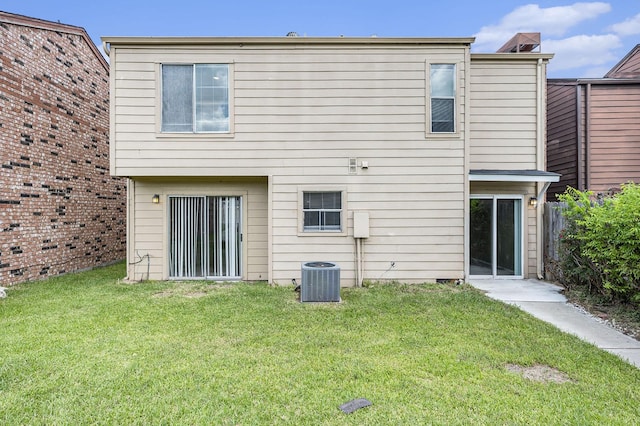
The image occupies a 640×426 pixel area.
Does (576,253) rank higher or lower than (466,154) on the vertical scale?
lower

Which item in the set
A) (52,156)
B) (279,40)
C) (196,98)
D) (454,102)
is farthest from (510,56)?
(52,156)

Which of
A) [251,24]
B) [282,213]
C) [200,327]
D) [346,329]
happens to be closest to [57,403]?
[200,327]

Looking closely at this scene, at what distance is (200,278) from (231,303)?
2.36 meters

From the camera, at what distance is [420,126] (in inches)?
274

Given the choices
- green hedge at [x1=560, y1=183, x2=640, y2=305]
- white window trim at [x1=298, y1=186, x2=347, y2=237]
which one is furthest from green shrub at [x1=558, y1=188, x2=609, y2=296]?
white window trim at [x1=298, y1=186, x2=347, y2=237]

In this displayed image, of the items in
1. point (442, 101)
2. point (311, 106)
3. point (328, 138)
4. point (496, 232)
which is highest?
point (442, 101)

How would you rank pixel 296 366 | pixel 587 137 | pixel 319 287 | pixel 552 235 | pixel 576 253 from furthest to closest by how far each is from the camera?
pixel 587 137
pixel 552 235
pixel 576 253
pixel 319 287
pixel 296 366

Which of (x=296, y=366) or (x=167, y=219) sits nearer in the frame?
(x=296, y=366)

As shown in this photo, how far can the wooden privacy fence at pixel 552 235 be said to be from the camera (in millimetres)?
6936

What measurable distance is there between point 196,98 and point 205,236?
9.48 feet

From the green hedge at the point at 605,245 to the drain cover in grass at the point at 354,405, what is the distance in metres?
4.35

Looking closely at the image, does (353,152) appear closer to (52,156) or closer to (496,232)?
(496,232)

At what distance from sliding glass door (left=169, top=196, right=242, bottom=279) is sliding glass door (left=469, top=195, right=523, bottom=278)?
5228mm

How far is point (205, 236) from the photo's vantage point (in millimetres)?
7574
